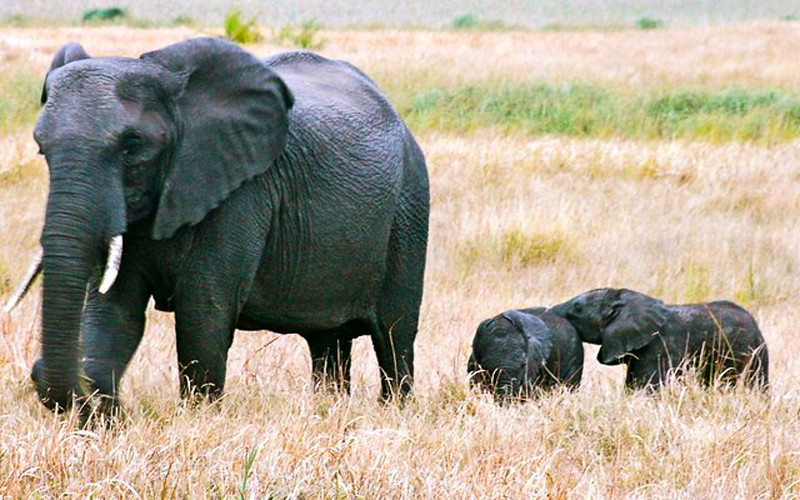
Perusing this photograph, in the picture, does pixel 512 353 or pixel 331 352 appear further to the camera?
pixel 331 352

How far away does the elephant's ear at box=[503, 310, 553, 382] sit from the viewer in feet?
23.4

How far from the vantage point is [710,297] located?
418 inches

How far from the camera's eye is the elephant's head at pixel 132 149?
5398 mm

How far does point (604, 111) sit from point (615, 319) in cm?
1400

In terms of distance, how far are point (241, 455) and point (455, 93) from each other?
1720 cm

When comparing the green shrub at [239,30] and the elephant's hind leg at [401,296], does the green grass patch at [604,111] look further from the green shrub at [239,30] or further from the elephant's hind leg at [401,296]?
the green shrub at [239,30]

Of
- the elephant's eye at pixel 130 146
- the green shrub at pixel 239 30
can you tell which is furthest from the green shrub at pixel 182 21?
the elephant's eye at pixel 130 146

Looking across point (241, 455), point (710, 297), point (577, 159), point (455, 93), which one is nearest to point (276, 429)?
point (241, 455)

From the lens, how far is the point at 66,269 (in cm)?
537

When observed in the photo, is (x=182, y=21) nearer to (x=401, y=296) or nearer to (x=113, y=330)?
(x=401, y=296)

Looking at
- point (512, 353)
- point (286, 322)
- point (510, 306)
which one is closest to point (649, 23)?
point (510, 306)

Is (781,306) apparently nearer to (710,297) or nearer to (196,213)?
(710,297)

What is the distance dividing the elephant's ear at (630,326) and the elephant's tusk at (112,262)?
9.30 feet

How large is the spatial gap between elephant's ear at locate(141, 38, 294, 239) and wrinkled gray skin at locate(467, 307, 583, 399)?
1.50m
